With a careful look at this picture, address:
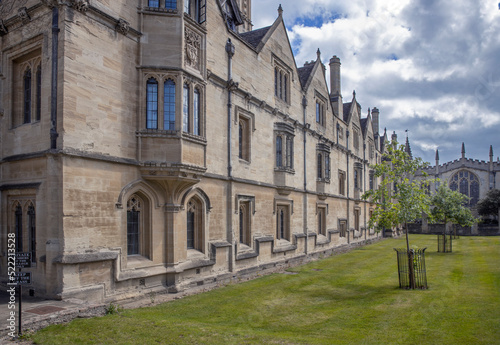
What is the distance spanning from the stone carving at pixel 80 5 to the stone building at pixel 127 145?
3 cm

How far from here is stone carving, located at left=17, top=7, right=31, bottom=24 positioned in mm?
11852

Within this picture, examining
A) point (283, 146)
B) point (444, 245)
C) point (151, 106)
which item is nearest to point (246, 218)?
point (283, 146)

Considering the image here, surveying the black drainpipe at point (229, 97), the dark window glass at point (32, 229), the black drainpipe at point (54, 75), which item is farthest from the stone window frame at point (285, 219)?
the black drainpipe at point (54, 75)

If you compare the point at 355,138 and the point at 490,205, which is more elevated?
the point at 355,138

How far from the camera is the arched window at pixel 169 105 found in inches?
531

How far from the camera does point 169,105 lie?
44.5 feet

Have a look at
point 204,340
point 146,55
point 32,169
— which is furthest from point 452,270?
point 32,169

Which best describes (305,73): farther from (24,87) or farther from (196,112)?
(24,87)

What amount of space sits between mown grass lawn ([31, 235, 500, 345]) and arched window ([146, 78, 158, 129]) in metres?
5.92

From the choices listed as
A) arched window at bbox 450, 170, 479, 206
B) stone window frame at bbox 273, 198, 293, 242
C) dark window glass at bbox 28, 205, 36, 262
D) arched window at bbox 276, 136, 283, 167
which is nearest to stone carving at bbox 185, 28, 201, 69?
dark window glass at bbox 28, 205, 36, 262

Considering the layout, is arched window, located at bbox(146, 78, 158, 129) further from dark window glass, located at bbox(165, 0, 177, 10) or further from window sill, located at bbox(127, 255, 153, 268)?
window sill, located at bbox(127, 255, 153, 268)

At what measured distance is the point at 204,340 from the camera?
855 cm

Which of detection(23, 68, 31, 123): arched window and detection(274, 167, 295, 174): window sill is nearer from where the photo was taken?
detection(23, 68, 31, 123): arched window

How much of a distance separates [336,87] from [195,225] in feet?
81.9
